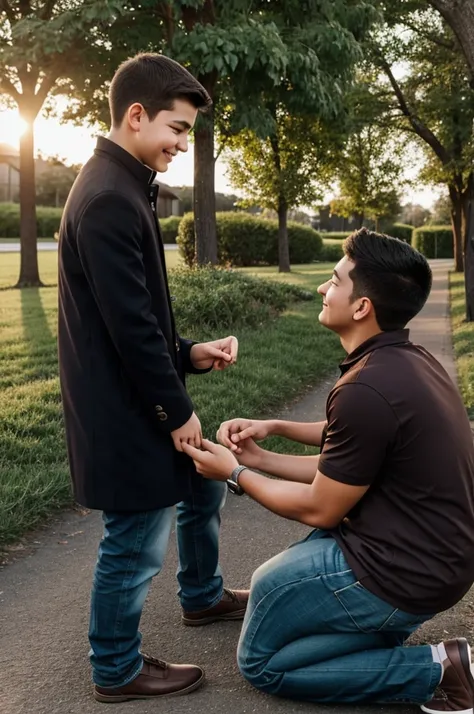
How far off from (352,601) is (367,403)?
0.63 meters

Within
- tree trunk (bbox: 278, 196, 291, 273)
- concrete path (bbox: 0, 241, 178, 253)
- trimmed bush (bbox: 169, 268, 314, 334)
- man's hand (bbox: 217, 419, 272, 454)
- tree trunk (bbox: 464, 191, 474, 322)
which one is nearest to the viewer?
man's hand (bbox: 217, 419, 272, 454)

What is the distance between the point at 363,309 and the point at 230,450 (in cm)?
74

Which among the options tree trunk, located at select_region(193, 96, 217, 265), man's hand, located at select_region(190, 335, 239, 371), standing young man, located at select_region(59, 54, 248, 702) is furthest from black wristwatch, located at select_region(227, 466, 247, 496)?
tree trunk, located at select_region(193, 96, 217, 265)

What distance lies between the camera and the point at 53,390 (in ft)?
21.7

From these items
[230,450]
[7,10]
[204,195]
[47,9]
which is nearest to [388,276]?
[230,450]

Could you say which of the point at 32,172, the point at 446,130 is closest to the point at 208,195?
the point at 32,172

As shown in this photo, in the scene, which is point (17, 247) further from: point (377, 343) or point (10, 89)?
point (377, 343)

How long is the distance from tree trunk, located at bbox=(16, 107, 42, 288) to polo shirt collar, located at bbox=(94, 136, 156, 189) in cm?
1692

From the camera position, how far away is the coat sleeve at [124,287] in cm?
235

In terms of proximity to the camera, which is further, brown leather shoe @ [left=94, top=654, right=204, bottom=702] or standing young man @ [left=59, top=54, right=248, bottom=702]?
brown leather shoe @ [left=94, top=654, right=204, bottom=702]

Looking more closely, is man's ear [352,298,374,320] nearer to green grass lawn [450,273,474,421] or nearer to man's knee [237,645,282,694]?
man's knee [237,645,282,694]

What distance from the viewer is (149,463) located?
2.50 m

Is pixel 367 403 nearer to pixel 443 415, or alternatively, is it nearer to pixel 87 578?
pixel 443 415

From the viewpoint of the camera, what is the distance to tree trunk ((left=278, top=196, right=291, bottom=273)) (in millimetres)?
27594
